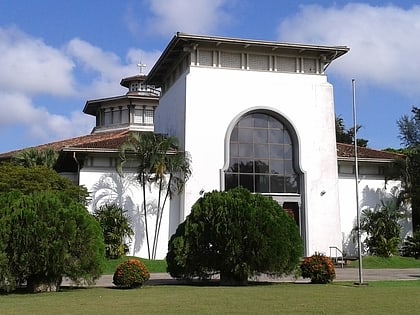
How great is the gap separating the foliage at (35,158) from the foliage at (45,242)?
1473cm

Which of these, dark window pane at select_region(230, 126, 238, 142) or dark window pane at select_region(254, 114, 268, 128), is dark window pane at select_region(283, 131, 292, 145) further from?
dark window pane at select_region(230, 126, 238, 142)

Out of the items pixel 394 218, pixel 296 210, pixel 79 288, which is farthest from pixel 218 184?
pixel 79 288

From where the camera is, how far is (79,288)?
19422 millimetres

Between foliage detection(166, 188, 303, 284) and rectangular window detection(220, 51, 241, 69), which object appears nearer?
foliage detection(166, 188, 303, 284)

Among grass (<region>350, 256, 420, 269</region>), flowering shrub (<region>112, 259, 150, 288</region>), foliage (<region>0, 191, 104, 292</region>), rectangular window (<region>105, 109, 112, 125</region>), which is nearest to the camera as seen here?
foliage (<region>0, 191, 104, 292</region>)

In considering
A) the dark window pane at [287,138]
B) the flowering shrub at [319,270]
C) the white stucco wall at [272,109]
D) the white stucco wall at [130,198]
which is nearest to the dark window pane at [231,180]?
the white stucco wall at [272,109]

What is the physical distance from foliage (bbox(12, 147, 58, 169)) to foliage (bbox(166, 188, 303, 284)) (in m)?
14.8

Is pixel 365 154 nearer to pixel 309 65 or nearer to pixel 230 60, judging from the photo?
pixel 309 65

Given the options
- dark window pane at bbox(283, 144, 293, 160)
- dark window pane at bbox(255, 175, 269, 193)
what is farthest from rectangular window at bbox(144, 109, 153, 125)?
dark window pane at bbox(255, 175, 269, 193)

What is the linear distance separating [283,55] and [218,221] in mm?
16833

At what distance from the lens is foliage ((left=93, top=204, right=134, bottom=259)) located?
3069 cm

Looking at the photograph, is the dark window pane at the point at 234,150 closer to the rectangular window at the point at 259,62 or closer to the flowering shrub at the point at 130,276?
the rectangular window at the point at 259,62

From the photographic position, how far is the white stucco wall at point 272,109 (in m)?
A: 33.5

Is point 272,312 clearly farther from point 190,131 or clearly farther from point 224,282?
point 190,131
